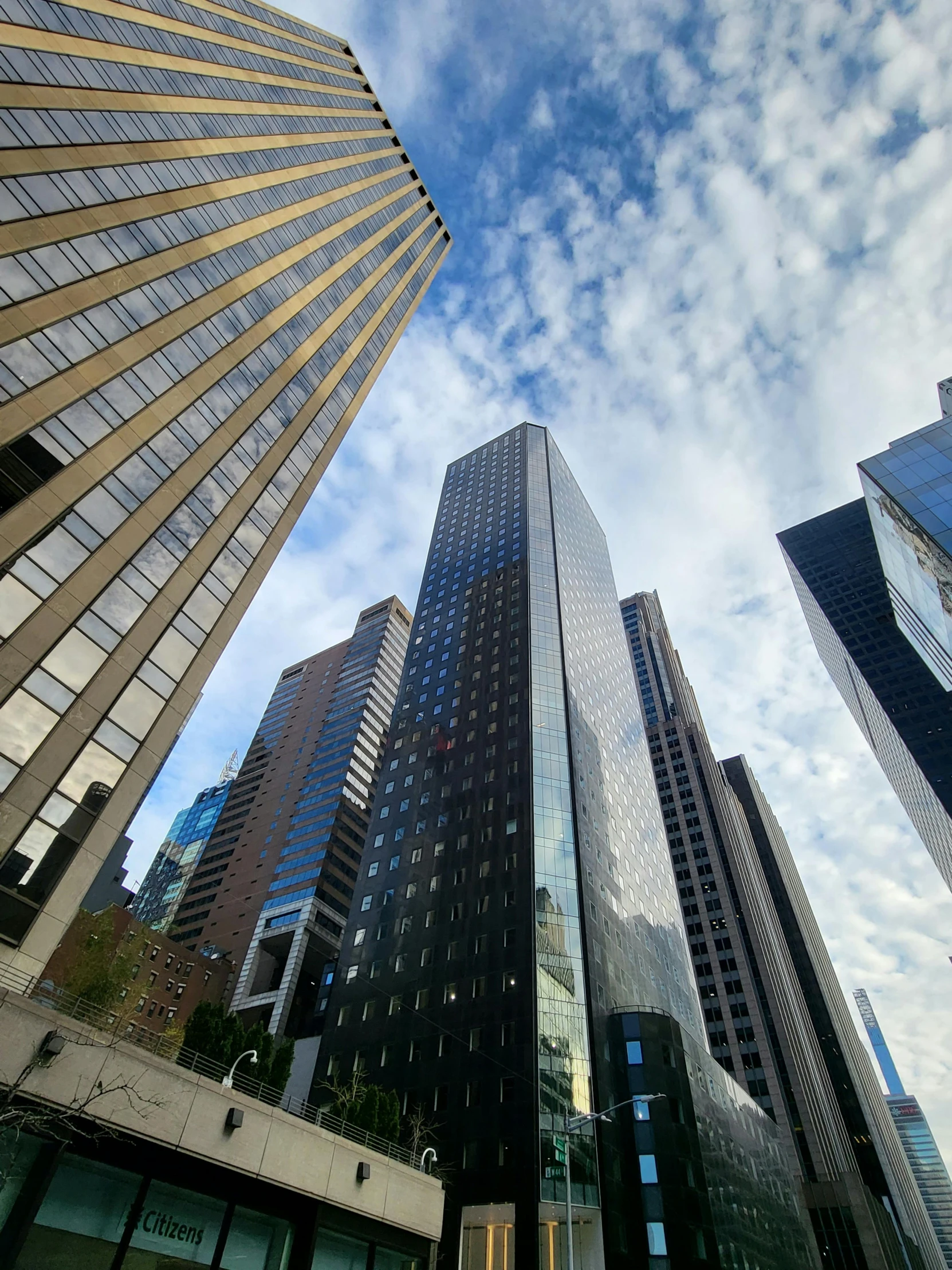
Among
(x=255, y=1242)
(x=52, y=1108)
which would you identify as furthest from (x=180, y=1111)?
(x=255, y=1242)

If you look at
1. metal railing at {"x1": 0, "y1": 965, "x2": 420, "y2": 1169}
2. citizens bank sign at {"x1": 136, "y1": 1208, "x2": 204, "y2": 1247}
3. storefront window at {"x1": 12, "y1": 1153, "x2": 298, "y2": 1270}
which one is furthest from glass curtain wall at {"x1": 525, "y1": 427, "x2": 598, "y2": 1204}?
citizens bank sign at {"x1": 136, "y1": 1208, "x2": 204, "y2": 1247}

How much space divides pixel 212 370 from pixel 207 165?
771 inches

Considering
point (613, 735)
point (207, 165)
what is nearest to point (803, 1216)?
point (613, 735)

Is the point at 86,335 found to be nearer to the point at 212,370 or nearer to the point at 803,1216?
the point at 212,370

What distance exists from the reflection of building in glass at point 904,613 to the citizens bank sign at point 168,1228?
53436mm

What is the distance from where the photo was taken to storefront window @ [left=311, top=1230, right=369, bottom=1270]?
20203 millimetres

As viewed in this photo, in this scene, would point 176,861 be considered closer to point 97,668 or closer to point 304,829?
point 304,829

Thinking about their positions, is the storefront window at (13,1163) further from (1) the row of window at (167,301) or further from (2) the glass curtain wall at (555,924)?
(2) the glass curtain wall at (555,924)

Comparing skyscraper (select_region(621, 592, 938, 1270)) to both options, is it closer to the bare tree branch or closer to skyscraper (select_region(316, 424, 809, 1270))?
skyscraper (select_region(316, 424, 809, 1270))

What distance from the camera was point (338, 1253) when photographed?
20.9 m

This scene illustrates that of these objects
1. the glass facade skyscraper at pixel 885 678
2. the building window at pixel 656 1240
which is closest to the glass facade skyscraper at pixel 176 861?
the building window at pixel 656 1240

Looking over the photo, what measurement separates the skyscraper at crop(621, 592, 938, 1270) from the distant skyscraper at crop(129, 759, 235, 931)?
3745 inches

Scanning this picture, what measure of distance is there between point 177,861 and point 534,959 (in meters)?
129

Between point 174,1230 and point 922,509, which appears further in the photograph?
point 922,509
